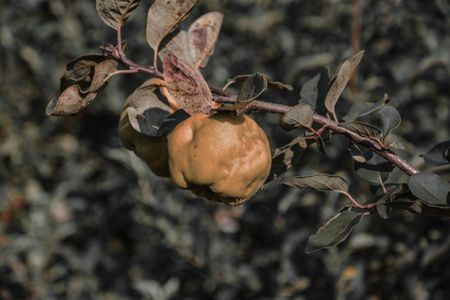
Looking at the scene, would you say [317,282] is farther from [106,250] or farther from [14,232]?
[14,232]

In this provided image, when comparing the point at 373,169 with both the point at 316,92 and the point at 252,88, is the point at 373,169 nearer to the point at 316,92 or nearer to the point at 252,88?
the point at 316,92

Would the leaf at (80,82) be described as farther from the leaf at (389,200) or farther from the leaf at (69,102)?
the leaf at (389,200)

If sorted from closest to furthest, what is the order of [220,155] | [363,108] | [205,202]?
[220,155] → [363,108] → [205,202]

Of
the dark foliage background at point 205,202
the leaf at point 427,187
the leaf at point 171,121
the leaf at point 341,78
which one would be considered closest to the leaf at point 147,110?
the leaf at point 171,121

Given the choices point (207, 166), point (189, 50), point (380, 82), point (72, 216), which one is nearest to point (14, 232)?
point (72, 216)

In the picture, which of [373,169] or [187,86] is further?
[373,169]

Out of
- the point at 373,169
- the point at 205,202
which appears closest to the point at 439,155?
the point at 373,169
